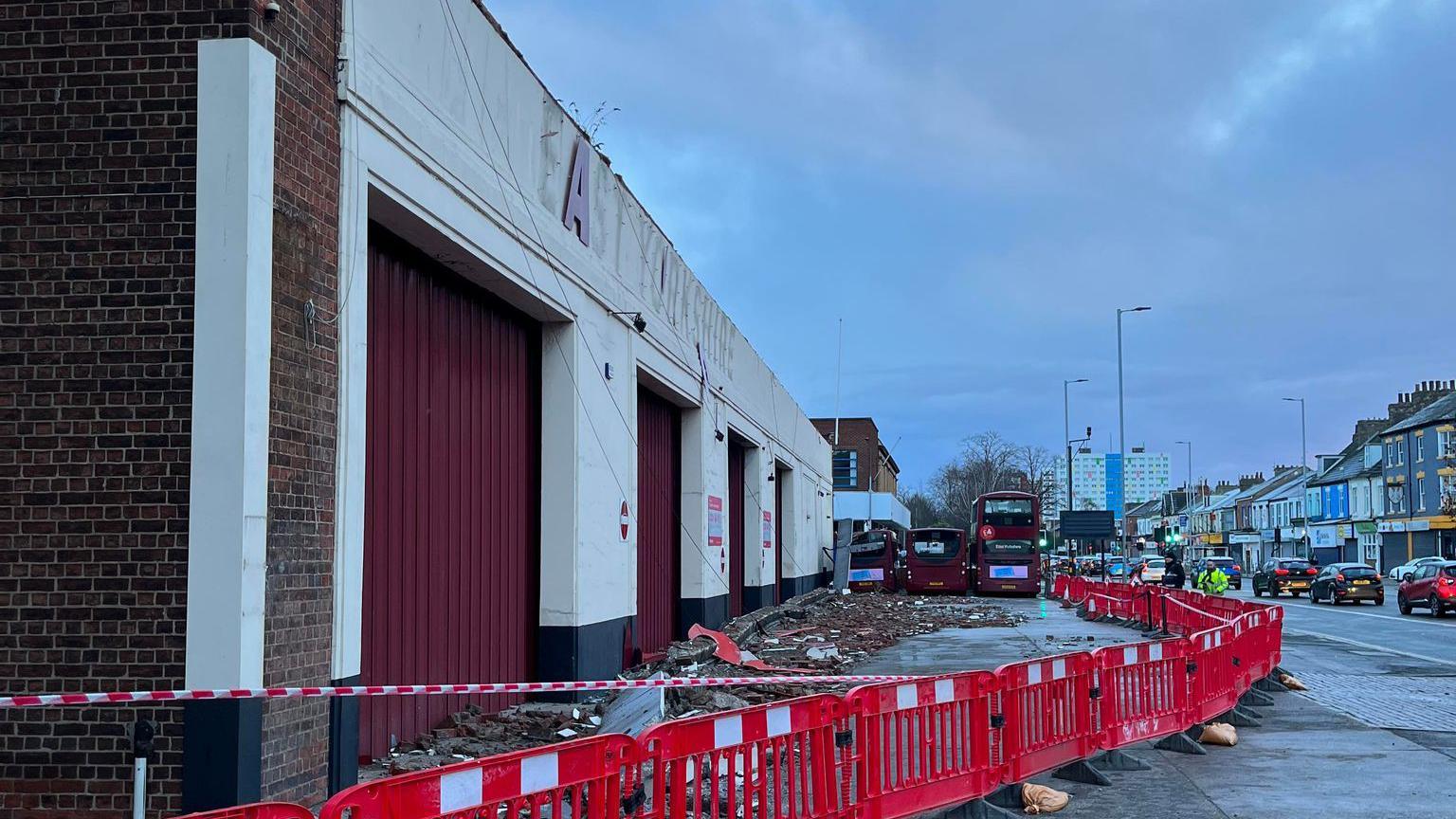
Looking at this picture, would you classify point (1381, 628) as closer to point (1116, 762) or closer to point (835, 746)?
point (1116, 762)

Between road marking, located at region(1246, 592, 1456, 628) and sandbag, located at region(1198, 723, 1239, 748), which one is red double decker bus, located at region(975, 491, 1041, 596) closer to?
road marking, located at region(1246, 592, 1456, 628)

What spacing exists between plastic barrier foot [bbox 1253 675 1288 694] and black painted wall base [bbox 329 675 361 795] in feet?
37.0

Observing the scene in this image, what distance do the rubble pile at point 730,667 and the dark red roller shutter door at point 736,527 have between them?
81cm

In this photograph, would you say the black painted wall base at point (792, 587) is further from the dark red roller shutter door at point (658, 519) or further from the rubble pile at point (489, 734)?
the rubble pile at point (489, 734)

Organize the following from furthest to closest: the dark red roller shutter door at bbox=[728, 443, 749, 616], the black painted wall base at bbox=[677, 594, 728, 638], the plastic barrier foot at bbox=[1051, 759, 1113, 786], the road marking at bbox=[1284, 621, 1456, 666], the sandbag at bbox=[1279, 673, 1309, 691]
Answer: the dark red roller shutter door at bbox=[728, 443, 749, 616]
the black painted wall base at bbox=[677, 594, 728, 638]
the road marking at bbox=[1284, 621, 1456, 666]
the sandbag at bbox=[1279, 673, 1309, 691]
the plastic barrier foot at bbox=[1051, 759, 1113, 786]

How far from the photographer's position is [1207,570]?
37344 millimetres

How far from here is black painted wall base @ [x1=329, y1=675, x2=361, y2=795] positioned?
8336 mm

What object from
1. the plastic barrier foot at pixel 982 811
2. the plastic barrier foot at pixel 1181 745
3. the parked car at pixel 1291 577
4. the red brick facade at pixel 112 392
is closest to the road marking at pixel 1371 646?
the plastic barrier foot at pixel 1181 745

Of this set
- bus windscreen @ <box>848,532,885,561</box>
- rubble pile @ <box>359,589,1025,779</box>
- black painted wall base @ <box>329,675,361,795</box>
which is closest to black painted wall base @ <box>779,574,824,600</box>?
rubble pile @ <box>359,589,1025,779</box>

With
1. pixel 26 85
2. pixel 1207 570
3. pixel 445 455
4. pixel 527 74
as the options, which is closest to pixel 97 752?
pixel 26 85

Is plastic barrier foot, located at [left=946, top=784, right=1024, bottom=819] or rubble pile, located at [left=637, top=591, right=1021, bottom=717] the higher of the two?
plastic barrier foot, located at [left=946, top=784, right=1024, bottom=819]

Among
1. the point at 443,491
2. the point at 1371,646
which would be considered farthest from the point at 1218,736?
the point at 1371,646

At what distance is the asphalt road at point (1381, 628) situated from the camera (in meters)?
→ 23.4

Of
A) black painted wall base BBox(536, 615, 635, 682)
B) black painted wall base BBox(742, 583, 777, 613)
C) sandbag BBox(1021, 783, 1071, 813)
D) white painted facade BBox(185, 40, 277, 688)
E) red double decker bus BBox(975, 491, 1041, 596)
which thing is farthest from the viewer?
red double decker bus BBox(975, 491, 1041, 596)
